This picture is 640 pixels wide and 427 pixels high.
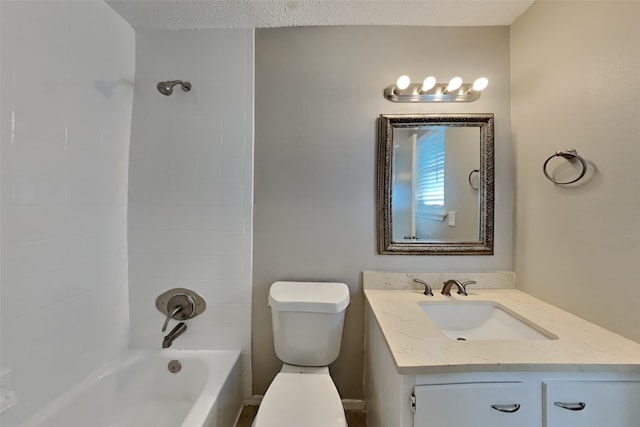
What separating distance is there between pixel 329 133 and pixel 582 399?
1471mm

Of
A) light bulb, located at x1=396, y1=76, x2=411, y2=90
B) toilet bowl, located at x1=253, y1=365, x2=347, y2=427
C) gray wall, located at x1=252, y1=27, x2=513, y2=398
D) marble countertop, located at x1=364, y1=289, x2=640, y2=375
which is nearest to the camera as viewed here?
marble countertop, located at x1=364, y1=289, x2=640, y2=375

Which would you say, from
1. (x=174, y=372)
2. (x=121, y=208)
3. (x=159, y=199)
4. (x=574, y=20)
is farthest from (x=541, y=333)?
(x=121, y=208)

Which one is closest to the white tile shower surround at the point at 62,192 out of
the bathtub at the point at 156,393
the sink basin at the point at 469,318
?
the bathtub at the point at 156,393

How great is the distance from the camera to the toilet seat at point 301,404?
1.04 m

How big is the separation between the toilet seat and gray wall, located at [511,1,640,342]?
1110 mm

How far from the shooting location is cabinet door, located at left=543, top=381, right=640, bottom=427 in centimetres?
82

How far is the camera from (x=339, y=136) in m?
1.54

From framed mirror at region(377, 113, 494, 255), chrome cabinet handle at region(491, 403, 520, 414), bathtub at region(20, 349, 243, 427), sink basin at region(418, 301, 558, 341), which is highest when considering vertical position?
framed mirror at region(377, 113, 494, 255)

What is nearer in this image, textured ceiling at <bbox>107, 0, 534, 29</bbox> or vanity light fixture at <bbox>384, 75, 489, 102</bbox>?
textured ceiling at <bbox>107, 0, 534, 29</bbox>

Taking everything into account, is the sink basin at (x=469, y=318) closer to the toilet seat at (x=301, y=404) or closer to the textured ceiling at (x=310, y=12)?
the toilet seat at (x=301, y=404)

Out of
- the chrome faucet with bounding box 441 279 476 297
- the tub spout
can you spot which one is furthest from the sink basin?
the tub spout

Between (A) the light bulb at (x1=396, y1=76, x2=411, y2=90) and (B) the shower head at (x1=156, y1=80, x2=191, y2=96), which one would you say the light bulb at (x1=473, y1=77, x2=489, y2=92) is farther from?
(B) the shower head at (x1=156, y1=80, x2=191, y2=96)

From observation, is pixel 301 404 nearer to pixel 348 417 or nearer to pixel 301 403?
pixel 301 403

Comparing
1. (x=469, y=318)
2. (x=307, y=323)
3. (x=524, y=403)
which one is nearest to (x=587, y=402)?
(x=524, y=403)
